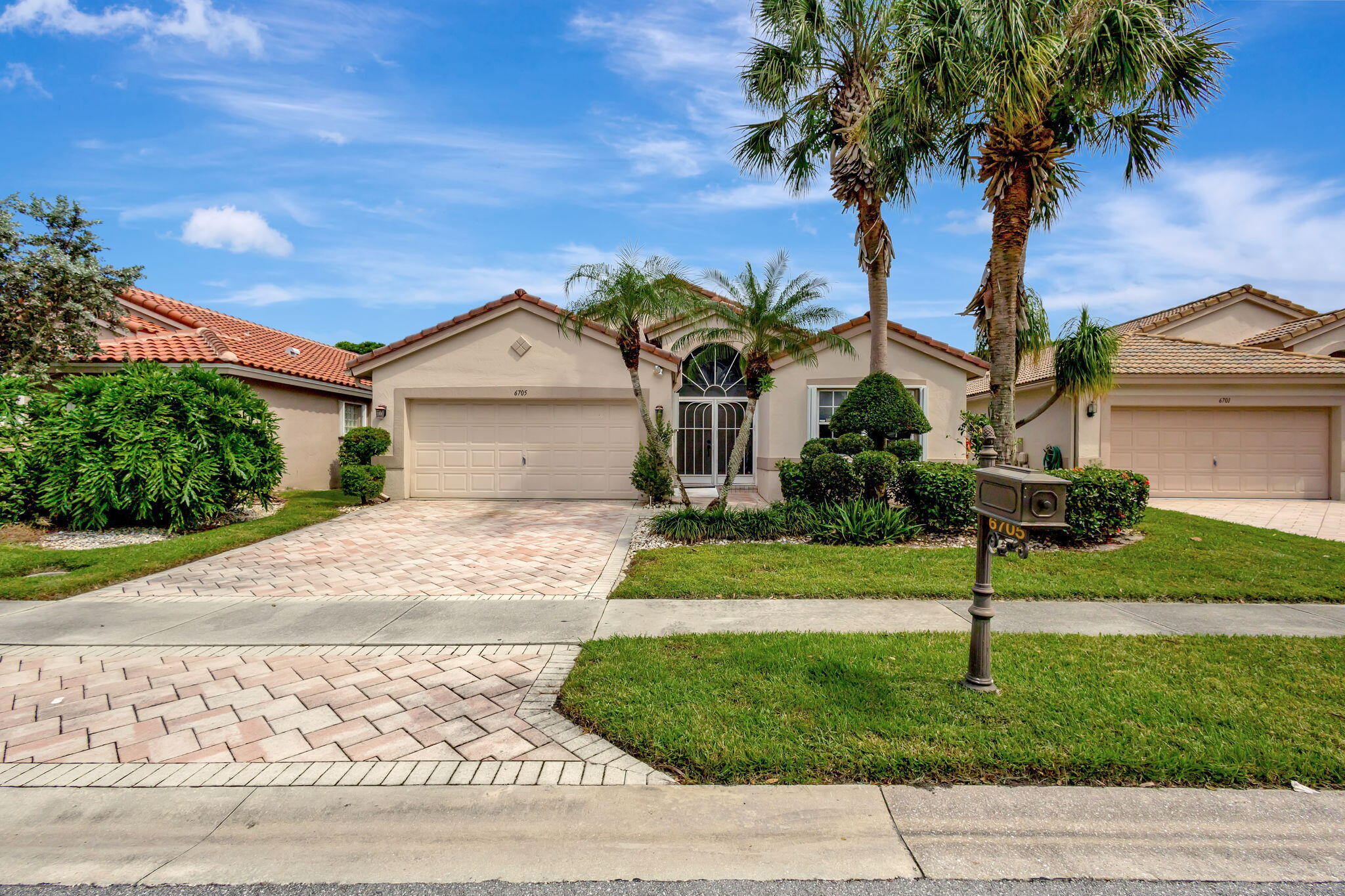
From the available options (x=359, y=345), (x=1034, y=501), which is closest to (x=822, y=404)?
(x=1034, y=501)

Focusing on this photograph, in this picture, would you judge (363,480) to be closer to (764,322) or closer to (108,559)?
(108,559)

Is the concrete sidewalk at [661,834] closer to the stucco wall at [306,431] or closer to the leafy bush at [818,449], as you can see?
the leafy bush at [818,449]

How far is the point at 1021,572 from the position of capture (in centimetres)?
718

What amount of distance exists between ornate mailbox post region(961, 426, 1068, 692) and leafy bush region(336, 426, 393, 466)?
12.5m

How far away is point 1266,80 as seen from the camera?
381 inches

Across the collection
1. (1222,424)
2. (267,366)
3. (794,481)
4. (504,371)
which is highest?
(267,366)

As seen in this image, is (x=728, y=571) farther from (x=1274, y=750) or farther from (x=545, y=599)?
(x=1274, y=750)

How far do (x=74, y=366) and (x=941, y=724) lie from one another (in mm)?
17823

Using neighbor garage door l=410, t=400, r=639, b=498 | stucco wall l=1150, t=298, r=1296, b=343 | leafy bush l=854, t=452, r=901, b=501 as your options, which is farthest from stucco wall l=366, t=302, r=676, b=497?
stucco wall l=1150, t=298, r=1296, b=343

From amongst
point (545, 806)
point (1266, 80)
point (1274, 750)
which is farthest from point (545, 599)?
point (1266, 80)

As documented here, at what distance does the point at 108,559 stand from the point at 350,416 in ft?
34.3

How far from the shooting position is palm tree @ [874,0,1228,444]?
8.36 metres

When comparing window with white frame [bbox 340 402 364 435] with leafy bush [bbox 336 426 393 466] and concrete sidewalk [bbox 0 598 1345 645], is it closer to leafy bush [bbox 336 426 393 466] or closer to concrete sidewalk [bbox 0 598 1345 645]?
leafy bush [bbox 336 426 393 466]

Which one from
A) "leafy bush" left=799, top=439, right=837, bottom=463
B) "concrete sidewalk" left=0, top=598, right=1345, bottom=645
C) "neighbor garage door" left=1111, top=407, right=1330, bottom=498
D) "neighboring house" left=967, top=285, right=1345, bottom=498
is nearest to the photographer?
"concrete sidewalk" left=0, top=598, right=1345, bottom=645
